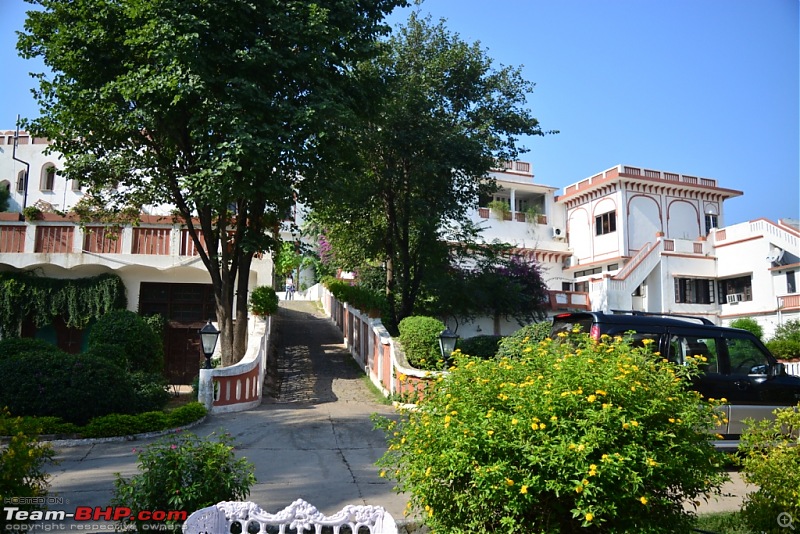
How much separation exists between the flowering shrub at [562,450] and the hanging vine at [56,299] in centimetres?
1721

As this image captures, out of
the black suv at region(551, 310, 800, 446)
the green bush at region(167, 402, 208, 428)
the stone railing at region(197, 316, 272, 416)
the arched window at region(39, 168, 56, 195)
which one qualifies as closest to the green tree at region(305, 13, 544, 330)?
the stone railing at region(197, 316, 272, 416)

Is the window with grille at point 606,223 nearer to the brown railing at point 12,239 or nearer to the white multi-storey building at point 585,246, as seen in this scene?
the white multi-storey building at point 585,246

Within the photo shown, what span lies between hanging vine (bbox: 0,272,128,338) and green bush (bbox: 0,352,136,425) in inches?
348

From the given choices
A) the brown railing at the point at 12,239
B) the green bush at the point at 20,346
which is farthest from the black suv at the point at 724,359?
→ the brown railing at the point at 12,239

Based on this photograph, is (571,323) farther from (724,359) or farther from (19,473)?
(19,473)

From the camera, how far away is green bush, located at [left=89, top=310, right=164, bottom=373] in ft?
51.1

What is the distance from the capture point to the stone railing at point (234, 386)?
12688mm

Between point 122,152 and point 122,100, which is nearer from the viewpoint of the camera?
point 122,100

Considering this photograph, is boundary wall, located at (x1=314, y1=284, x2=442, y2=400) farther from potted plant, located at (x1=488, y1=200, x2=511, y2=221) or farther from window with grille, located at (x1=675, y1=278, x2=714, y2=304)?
window with grille, located at (x1=675, y1=278, x2=714, y2=304)

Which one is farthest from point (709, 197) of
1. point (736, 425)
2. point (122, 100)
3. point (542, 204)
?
point (122, 100)

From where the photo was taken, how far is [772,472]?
508cm

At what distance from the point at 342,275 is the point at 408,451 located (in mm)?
23860

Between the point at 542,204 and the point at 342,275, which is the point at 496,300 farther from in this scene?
the point at 542,204

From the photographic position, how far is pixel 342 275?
1125 inches
